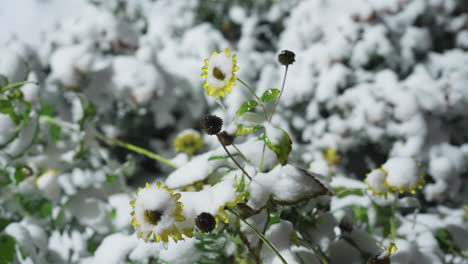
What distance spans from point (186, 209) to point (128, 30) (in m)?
1.17

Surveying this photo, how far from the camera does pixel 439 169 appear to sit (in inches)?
54.4

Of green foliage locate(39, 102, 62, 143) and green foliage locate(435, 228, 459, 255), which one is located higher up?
green foliage locate(39, 102, 62, 143)

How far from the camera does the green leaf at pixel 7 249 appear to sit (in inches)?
35.9

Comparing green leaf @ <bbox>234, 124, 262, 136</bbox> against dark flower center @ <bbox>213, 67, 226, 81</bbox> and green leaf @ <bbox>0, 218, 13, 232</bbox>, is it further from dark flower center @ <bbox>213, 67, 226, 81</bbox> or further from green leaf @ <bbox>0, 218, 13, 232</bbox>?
green leaf @ <bbox>0, 218, 13, 232</bbox>

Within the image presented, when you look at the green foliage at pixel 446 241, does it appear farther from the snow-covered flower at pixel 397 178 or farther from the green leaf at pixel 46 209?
the green leaf at pixel 46 209

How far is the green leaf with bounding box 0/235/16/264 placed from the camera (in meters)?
0.91

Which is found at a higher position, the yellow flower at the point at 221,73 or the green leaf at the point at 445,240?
the yellow flower at the point at 221,73

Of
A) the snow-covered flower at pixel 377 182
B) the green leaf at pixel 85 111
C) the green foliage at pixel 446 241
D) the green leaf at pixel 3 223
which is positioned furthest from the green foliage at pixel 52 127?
the green foliage at pixel 446 241

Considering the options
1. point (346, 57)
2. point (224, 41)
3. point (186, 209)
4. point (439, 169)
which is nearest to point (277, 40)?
point (224, 41)

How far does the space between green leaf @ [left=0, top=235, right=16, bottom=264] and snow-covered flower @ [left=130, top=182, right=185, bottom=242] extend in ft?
1.55

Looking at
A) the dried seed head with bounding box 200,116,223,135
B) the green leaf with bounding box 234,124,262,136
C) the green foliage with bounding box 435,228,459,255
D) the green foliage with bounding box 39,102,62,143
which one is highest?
the green foliage with bounding box 39,102,62,143

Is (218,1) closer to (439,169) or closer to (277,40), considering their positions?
(277,40)

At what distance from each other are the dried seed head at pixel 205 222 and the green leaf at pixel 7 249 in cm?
54

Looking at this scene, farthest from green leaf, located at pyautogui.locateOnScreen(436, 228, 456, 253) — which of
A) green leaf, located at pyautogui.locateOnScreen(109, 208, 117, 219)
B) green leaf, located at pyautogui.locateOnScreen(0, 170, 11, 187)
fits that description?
green leaf, located at pyautogui.locateOnScreen(0, 170, 11, 187)
